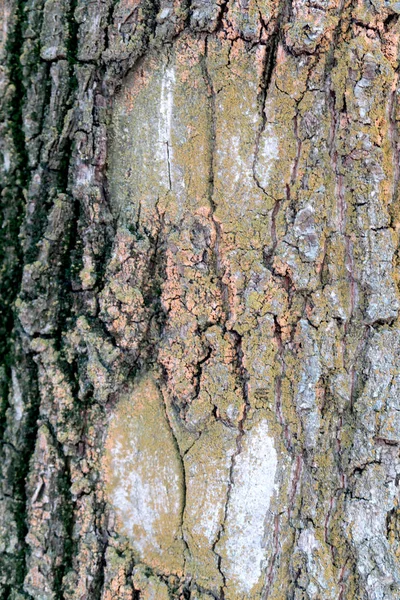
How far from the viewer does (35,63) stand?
1.34 metres

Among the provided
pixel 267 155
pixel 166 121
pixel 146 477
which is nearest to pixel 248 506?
pixel 146 477

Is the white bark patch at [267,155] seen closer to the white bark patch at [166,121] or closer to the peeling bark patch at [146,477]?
the white bark patch at [166,121]

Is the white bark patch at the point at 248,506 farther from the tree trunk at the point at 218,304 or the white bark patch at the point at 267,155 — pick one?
the white bark patch at the point at 267,155

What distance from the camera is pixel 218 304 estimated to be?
1233 millimetres

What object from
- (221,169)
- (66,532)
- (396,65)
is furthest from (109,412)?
(396,65)

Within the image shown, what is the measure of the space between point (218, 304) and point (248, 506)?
0.46 meters

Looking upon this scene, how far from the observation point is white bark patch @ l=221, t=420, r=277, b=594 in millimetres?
1235

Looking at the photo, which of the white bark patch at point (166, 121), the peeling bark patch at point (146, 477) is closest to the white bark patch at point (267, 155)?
the white bark patch at point (166, 121)

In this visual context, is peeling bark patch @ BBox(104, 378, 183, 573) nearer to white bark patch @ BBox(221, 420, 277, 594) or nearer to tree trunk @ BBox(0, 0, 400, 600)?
tree trunk @ BBox(0, 0, 400, 600)

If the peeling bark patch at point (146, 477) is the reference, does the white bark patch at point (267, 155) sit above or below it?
above

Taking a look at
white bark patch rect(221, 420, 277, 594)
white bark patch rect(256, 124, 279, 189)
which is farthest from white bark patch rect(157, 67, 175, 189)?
white bark patch rect(221, 420, 277, 594)

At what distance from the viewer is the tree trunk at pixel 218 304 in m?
1.21

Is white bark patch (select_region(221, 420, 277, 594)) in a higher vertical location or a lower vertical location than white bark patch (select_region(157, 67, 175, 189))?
lower

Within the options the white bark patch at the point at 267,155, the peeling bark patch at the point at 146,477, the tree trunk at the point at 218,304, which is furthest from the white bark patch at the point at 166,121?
the peeling bark patch at the point at 146,477
